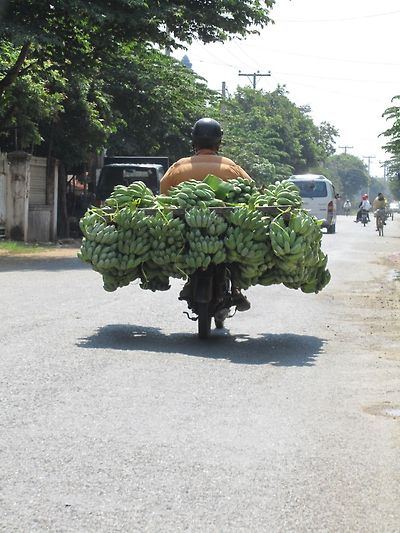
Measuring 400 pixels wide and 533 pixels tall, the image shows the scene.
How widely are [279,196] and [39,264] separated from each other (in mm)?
12319

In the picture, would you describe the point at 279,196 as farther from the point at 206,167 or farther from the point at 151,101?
the point at 151,101

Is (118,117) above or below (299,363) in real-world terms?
above

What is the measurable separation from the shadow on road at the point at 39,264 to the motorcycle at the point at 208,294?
984 cm

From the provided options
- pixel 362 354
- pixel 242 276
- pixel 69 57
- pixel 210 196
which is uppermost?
pixel 69 57

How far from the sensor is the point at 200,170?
1017 centimetres

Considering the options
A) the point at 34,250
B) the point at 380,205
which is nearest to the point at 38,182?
the point at 34,250

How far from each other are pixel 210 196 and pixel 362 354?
1.98m

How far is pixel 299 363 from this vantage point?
8.97 meters

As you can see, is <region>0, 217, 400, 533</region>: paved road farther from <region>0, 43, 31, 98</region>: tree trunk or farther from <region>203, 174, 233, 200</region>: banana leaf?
<region>0, 43, 31, 98</region>: tree trunk

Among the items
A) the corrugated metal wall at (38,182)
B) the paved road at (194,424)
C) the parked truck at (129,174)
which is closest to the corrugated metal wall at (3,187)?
the corrugated metal wall at (38,182)

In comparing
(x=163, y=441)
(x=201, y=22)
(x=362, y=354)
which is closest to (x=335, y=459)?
(x=163, y=441)

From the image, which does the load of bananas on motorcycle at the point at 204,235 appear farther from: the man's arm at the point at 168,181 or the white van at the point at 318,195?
the white van at the point at 318,195

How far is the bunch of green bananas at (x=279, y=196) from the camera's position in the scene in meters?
9.65

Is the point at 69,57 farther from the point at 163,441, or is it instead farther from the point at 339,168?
the point at 339,168
